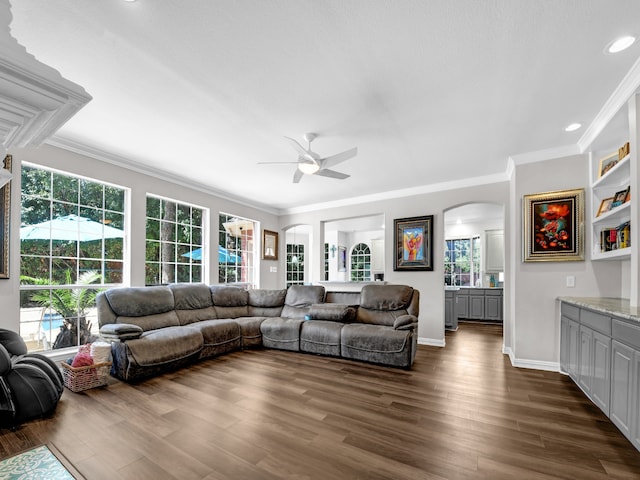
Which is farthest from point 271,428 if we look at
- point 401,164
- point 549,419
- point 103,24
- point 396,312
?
point 401,164

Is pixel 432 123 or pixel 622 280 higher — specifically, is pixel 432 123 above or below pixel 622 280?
above

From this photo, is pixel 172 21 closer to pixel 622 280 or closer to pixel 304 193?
pixel 304 193

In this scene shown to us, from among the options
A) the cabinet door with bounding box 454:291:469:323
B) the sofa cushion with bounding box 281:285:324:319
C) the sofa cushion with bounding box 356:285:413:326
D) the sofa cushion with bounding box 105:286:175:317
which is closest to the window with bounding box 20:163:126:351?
the sofa cushion with bounding box 105:286:175:317

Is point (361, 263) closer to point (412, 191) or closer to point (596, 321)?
point (412, 191)

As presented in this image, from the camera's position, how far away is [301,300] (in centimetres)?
527

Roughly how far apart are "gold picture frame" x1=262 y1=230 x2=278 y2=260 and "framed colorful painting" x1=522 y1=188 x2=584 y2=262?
4.90 m

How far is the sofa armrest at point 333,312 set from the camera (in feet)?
15.0

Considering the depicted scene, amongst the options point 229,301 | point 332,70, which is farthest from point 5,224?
point 332,70

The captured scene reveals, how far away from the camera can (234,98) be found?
280cm

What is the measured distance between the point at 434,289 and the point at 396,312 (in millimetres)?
1185

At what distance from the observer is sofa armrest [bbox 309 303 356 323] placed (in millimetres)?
4586

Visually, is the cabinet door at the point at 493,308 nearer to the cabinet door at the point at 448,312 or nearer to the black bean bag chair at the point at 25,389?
the cabinet door at the point at 448,312

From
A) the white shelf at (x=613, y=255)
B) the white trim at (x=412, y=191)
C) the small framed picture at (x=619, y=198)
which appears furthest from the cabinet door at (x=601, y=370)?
the white trim at (x=412, y=191)

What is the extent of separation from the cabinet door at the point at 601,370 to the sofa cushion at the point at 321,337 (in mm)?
2602
